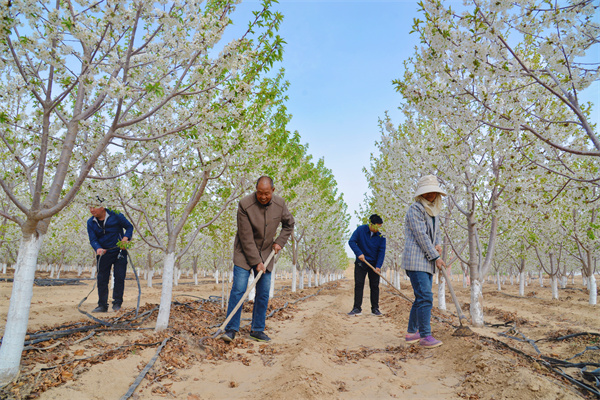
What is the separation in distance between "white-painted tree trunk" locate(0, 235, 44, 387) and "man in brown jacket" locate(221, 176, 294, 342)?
243 cm

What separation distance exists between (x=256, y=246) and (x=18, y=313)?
9.51ft

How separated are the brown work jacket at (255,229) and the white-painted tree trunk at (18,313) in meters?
2.53

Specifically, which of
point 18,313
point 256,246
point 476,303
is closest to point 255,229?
point 256,246

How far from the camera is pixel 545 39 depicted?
12.5 ft

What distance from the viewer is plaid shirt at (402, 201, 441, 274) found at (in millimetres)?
4789

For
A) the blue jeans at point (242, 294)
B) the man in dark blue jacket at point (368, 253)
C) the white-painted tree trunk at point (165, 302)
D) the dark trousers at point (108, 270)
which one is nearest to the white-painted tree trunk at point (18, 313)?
the white-painted tree trunk at point (165, 302)

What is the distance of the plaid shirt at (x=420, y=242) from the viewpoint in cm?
479

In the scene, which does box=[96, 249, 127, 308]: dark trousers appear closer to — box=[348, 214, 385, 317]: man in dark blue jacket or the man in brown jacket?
the man in brown jacket

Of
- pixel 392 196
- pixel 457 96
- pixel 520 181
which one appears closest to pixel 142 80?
pixel 457 96

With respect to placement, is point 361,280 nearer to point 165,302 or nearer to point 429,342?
point 429,342

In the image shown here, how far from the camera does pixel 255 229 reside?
17.0 ft

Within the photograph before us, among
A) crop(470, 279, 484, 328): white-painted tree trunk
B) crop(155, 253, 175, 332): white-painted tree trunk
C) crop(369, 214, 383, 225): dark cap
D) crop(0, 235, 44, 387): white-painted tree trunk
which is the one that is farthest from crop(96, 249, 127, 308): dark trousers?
crop(470, 279, 484, 328): white-painted tree trunk

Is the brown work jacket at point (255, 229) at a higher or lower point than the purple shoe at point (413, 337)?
higher

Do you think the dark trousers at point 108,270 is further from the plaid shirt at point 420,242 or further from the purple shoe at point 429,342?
the purple shoe at point 429,342
